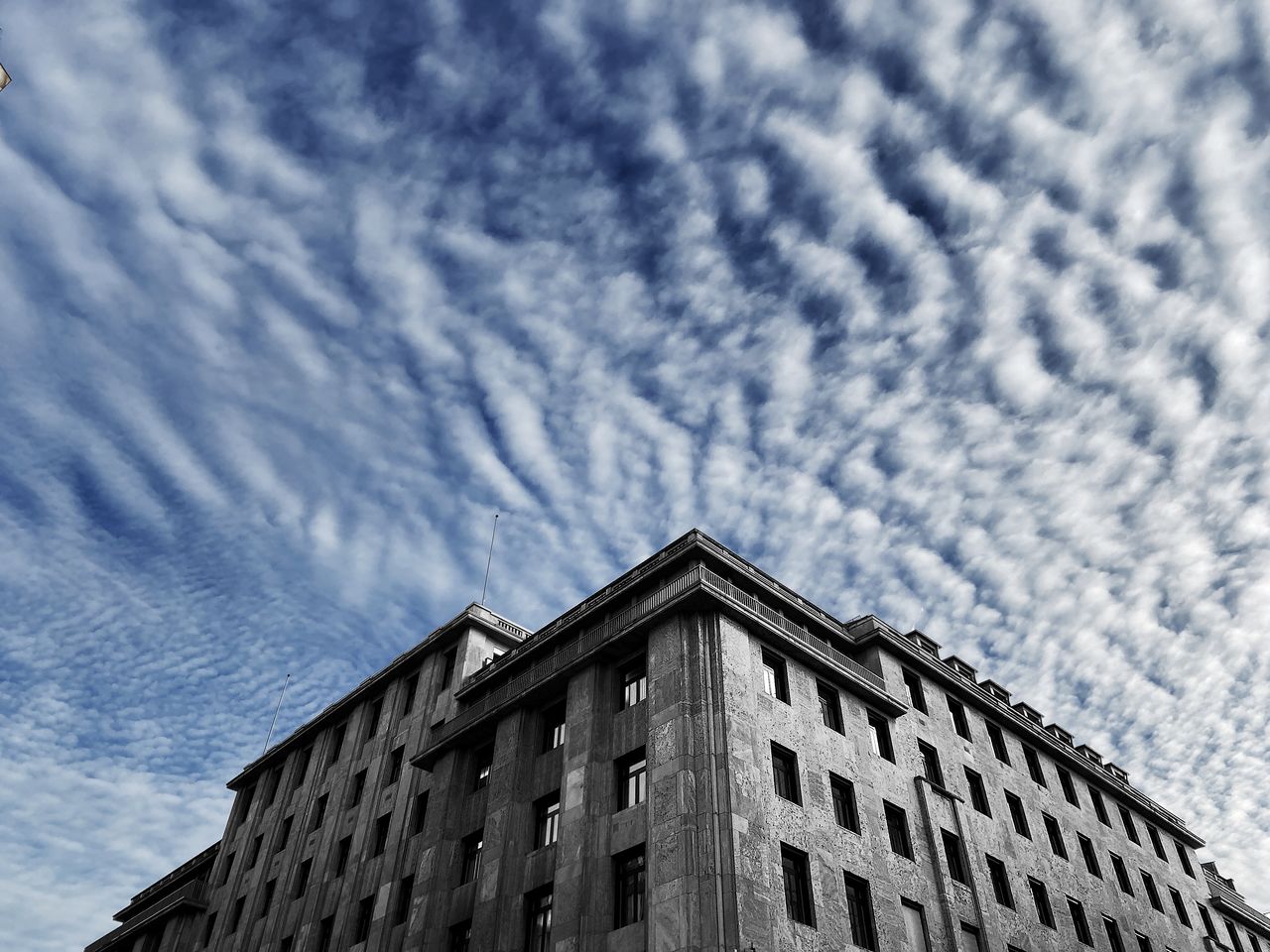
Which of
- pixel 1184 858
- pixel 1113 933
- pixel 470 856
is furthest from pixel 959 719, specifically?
pixel 470 856

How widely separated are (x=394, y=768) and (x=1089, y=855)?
34685mm

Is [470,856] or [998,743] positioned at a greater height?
[998,743]

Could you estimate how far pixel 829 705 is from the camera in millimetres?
36000

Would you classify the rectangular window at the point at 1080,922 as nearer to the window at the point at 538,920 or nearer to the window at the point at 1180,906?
the window at the point at 1180,906

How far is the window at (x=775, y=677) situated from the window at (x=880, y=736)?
16.7 feet

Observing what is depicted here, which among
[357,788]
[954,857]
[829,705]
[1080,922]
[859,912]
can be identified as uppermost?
[357,788]

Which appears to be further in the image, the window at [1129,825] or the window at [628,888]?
the window at [1129,825]

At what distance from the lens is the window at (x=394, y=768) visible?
4397 cm

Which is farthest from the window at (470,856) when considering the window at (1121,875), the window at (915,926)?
the window at (1121,875)

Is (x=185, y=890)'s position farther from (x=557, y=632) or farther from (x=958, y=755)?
(x=958, y=755)

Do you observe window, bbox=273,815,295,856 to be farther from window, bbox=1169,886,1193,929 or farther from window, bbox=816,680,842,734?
window, bbox=1169,886,1193,929

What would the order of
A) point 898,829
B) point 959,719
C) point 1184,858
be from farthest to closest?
point 1184,858 < point 959,719 < point 898,829

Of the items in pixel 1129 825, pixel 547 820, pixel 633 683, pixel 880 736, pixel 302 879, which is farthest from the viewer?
pixel 1129 825

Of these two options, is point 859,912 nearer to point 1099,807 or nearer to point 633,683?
point 633,683
